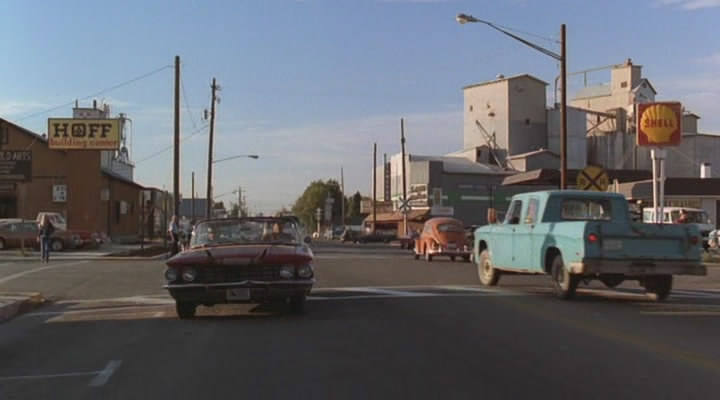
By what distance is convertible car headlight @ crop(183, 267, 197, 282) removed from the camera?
1150 centimetres

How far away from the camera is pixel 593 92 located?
9544 cm

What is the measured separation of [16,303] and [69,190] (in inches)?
1257

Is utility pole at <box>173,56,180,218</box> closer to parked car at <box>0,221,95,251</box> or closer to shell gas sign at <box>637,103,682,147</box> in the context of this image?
parked car at <box>0,221,95,251</box>

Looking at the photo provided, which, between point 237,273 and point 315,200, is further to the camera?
point 315,200

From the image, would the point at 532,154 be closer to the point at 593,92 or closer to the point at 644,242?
the point at 593,92

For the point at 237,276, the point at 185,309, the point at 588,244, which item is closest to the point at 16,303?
the point at 185,309

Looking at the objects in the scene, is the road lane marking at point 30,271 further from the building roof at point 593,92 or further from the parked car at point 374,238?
the building roof at point 593,92

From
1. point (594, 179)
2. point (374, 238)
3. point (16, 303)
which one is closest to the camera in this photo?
point (16, 303)

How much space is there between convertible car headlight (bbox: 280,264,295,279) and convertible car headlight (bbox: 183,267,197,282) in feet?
4.06

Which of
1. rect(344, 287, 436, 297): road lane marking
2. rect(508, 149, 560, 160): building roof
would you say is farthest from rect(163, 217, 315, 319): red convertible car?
rect(508, 149, 560, 160): building roof

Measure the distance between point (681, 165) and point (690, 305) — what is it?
252 feet

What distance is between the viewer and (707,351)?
9.04 meters

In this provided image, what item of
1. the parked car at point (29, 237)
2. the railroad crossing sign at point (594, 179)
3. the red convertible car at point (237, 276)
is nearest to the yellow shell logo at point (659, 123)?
the railroad crossing sign at point (594, 179)

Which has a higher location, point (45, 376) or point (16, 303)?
point (16, 303)
